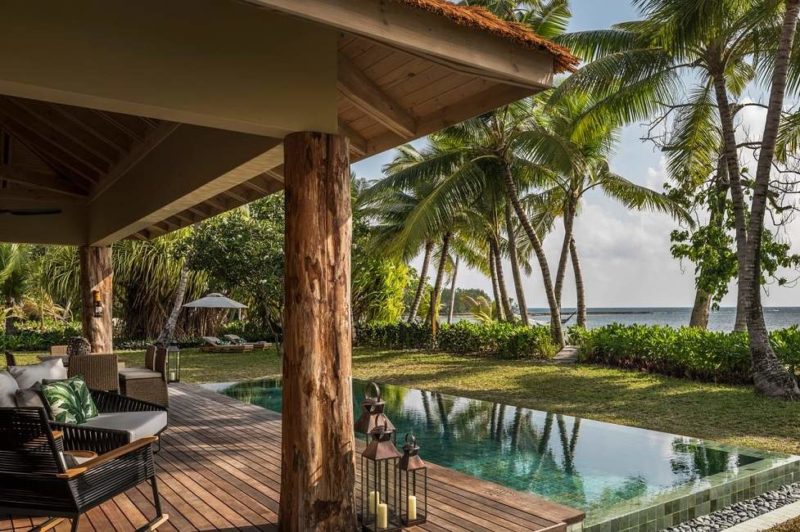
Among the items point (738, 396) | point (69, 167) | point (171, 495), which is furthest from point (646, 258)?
point (171, 495)

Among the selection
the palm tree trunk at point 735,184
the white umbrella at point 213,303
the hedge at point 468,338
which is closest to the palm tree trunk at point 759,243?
the palm tree trunk at point 735,184

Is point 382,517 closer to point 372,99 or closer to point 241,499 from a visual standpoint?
point 241,499

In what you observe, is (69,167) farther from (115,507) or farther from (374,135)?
(115,507)

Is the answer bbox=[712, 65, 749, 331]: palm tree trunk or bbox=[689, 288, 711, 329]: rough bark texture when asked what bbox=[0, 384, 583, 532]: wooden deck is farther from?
bbox=[689, 288, 711, 329]: rough bark texture

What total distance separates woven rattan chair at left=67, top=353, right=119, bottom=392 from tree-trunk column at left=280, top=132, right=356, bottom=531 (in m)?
3.81

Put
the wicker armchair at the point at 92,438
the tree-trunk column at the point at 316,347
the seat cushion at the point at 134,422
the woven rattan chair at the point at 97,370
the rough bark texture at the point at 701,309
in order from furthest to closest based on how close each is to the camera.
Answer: the rough bark texture at the point at 701,309 → the woven rattan chair at the point at 97,370 → the seat cushion at the point at 134,422 → the wicker armchair at the point at 92,438 → the tree-trunk column at the point at 316,347

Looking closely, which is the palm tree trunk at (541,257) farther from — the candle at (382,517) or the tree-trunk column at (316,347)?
the candle at (382,517)

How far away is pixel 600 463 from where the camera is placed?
5.34 metres

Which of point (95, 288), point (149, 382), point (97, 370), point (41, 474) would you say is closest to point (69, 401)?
point (41, 474)

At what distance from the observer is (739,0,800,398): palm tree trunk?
27.4 ft

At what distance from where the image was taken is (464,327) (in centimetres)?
1634

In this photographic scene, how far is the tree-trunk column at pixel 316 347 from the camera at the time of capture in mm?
3127

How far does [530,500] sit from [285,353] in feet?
6.08

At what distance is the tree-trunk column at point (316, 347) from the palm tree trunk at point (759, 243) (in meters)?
7.74
